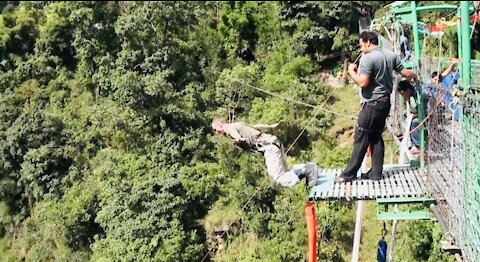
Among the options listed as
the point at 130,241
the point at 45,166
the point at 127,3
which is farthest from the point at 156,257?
the point at 127,3

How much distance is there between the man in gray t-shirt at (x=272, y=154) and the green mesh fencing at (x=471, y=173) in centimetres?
129

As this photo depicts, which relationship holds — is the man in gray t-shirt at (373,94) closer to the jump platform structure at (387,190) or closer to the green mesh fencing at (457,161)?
the jump platform structure at (387,190)

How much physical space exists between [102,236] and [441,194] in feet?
33.1

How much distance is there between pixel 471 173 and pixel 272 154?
5.50 ft

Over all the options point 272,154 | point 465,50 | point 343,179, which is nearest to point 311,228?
point 343,179

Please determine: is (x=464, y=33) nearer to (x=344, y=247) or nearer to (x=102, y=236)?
(x=344, y=247)

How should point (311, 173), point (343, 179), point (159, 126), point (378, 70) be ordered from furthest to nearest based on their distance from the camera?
point (159, 126) < point (311, 173) < point (343, 179) < point (378, 70)

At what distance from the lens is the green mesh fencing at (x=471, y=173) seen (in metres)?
2.99

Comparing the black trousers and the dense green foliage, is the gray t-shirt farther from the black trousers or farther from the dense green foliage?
the dense green foliage

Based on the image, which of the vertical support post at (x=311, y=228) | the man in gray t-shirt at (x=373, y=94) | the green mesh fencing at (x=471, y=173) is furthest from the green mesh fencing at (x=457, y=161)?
the vertical support post at (x=311, y=228)

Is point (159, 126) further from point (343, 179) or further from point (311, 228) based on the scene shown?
point (311, 228)

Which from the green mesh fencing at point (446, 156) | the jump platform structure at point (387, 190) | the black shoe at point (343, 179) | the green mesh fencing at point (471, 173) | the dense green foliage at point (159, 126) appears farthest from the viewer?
the dense green foliage at point (159, 126)

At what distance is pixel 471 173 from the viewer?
3.11m

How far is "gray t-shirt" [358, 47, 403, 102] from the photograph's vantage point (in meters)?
3.83
